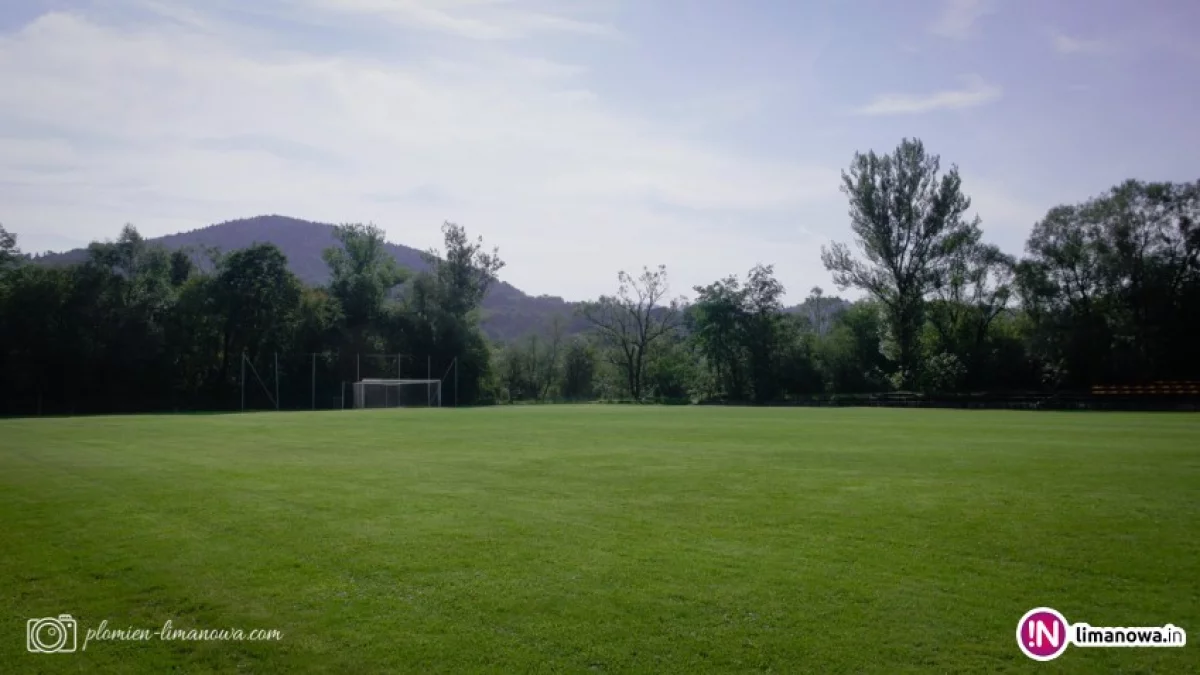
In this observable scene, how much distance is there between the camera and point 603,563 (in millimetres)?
8578

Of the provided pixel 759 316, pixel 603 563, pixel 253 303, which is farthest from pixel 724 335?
pixel 603 563

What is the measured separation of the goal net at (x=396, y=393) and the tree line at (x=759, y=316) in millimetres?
3566

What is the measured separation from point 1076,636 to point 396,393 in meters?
68.0

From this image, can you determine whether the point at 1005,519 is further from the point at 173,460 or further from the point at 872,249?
the point at 872,249

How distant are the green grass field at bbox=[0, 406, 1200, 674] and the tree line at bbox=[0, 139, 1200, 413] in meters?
55.2

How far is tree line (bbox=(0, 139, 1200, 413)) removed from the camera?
6372 cm

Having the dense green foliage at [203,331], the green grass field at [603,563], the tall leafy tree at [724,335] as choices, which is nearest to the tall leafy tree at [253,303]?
the dense green foliage at [203,331]

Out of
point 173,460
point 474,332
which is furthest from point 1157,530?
point 474,332

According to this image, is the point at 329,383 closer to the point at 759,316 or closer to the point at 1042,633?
the point at 759,316

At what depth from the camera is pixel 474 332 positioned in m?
85.4

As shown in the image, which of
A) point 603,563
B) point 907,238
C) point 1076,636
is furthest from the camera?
point 907,238

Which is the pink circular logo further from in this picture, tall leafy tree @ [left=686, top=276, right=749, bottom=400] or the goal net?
tall leafy tree @ [left=686, top=276, right=749, bottom=400]

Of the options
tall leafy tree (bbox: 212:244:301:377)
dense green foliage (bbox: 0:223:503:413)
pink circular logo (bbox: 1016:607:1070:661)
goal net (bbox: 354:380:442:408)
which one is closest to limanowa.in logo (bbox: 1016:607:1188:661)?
pink circular logo (bbox: 1016:607:1070:661)

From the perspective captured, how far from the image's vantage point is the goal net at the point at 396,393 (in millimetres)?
68438
